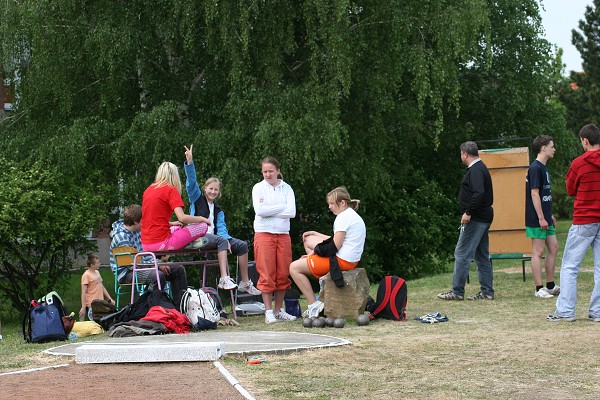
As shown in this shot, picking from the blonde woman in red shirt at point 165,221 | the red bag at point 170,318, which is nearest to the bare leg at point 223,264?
the blonde woman in red shirt at point 165,221

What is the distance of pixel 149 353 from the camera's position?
9.17 m

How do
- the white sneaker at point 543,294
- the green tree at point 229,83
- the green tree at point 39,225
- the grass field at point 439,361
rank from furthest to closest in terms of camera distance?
the green tree at point 229,83, the green tree at point 39,225, the white sneaker at point 543,294, the grass field at point 439,361

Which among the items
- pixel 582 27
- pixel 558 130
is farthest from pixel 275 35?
pixel 582 27

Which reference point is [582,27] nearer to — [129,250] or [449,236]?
[449,236]

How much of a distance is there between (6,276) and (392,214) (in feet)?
39.5

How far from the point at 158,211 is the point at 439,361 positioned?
4.73 meters

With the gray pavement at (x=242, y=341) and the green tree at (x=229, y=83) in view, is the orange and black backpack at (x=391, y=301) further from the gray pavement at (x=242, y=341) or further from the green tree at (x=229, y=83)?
the green tree at (x=229, y=83)

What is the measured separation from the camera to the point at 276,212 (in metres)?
12.8

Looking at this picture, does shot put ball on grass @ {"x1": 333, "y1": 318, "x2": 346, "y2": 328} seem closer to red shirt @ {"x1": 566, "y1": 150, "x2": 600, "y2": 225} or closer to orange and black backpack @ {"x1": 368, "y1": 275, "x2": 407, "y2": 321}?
orange and black backpack @ {"x1": 368, "y1": 275, "x2": 407, "y2": 321}

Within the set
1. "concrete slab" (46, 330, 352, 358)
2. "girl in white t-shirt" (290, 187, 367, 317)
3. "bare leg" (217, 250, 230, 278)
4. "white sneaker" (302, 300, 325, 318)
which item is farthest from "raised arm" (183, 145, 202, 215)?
"concrete slab" (46, 330, 352, 358)

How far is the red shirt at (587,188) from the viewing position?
11.5 m

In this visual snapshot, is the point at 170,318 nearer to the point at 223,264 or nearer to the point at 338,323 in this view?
the point at 223,264

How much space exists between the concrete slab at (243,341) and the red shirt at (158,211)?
1577mm

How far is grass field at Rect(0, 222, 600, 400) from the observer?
300 inches
